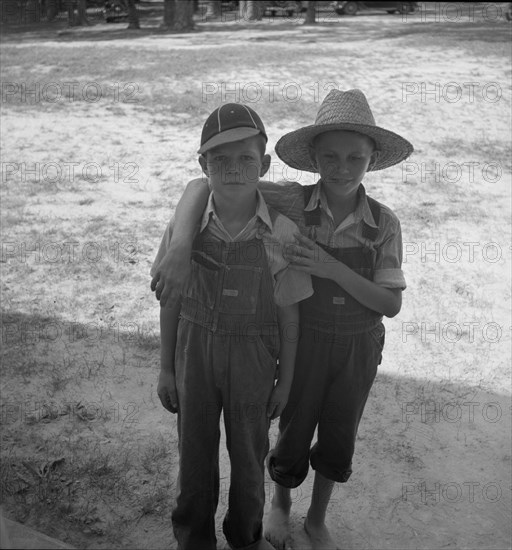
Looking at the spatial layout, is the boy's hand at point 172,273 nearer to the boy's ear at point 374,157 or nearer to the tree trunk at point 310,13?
the boy's ear at point 374,157

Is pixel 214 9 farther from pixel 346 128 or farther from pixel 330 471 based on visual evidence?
pixel 330 471

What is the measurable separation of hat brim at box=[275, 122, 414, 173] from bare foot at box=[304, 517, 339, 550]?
1.41 meters

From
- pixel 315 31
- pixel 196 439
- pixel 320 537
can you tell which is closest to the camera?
pixel 196 439

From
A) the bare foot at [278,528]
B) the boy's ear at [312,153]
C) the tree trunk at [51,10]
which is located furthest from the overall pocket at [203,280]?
the tree trunk at [51,10]

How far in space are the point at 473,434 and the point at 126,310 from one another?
2371 millimetres

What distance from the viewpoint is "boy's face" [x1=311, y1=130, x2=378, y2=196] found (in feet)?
6.98

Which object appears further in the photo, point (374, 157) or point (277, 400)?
point (374, 157)

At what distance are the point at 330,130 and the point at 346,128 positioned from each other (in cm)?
6

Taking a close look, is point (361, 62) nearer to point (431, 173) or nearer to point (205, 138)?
point (431, 173)

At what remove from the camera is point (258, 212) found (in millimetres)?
2098

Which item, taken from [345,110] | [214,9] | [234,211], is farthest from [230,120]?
[214,9]

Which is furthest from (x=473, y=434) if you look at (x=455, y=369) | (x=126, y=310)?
(x=126, y=310)

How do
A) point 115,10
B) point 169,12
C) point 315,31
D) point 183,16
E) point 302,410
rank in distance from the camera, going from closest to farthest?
point 302,410
point 315,31
point 183,16
point 169,12
point 115,10

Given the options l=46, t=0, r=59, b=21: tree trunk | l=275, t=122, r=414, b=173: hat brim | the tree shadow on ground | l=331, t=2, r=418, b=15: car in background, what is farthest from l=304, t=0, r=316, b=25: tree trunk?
l=275, t=122, r=414, b=173: hat brim
